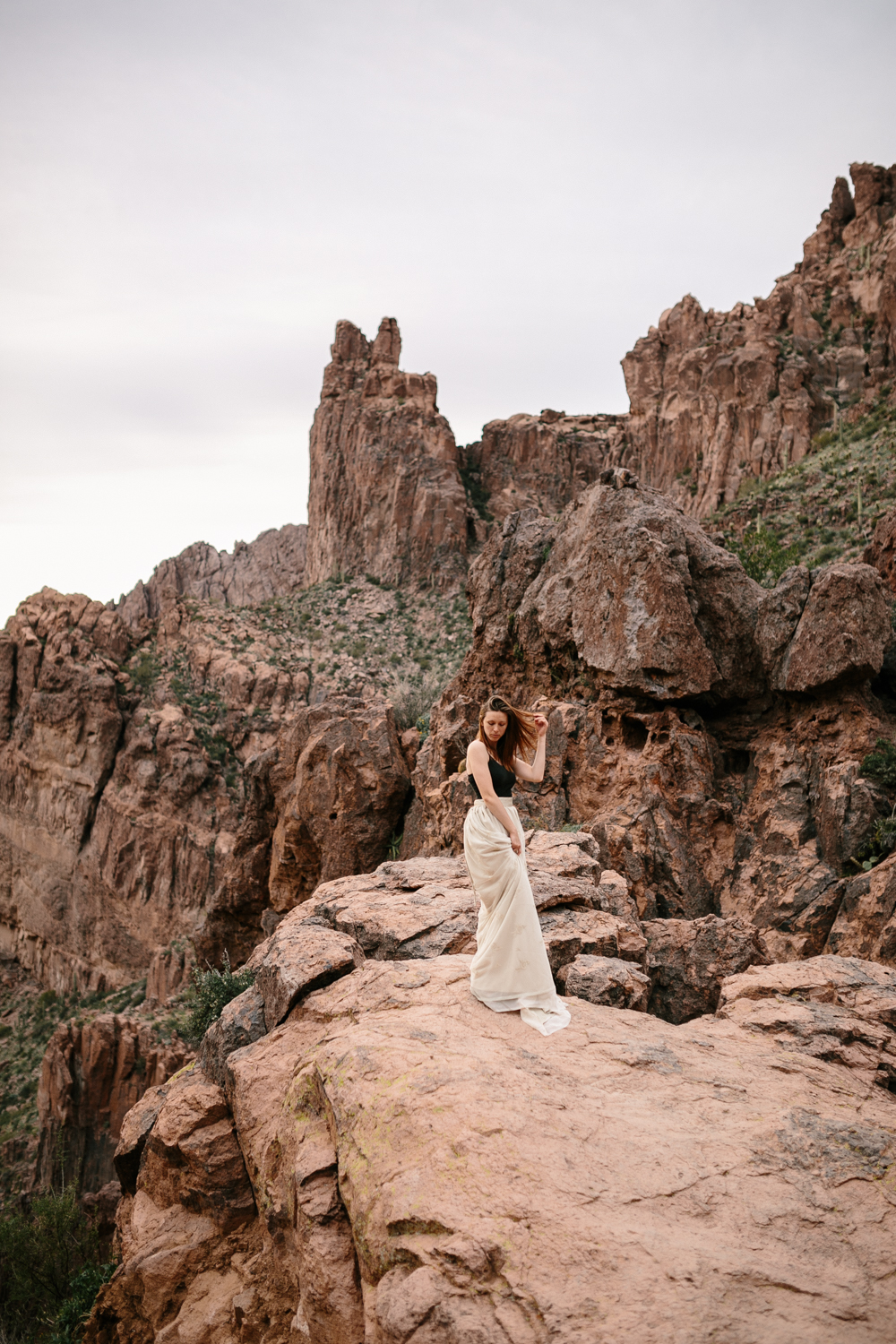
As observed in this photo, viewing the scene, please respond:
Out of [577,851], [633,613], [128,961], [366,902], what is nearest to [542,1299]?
[366,902]

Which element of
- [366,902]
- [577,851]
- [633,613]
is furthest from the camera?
[633,613]

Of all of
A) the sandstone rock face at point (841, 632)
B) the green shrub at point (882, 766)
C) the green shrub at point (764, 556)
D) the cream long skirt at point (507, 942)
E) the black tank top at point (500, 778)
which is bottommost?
the cream long skirt at point (507, 942)

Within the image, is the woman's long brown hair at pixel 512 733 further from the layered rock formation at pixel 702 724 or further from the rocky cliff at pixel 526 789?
the layered rock formation at pixel 702 724

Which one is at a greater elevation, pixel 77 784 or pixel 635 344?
pixel 635 344

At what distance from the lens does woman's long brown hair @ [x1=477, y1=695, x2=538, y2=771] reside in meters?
6.39

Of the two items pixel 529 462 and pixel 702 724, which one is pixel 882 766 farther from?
pixel 529 462

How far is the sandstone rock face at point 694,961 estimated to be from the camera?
8.20 m

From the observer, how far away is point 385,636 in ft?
195

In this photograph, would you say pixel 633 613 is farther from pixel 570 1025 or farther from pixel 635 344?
pixel 635 344

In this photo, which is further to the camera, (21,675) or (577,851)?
(21,675)

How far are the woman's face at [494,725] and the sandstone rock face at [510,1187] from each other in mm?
2075

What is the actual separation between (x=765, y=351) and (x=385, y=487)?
112ft

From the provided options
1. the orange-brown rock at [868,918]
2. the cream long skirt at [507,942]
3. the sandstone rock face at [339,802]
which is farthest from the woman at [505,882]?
the sandstone rock face at [339,802]

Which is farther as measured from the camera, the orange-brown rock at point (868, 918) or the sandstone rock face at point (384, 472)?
the sandstone rock face at point (384, 472)
